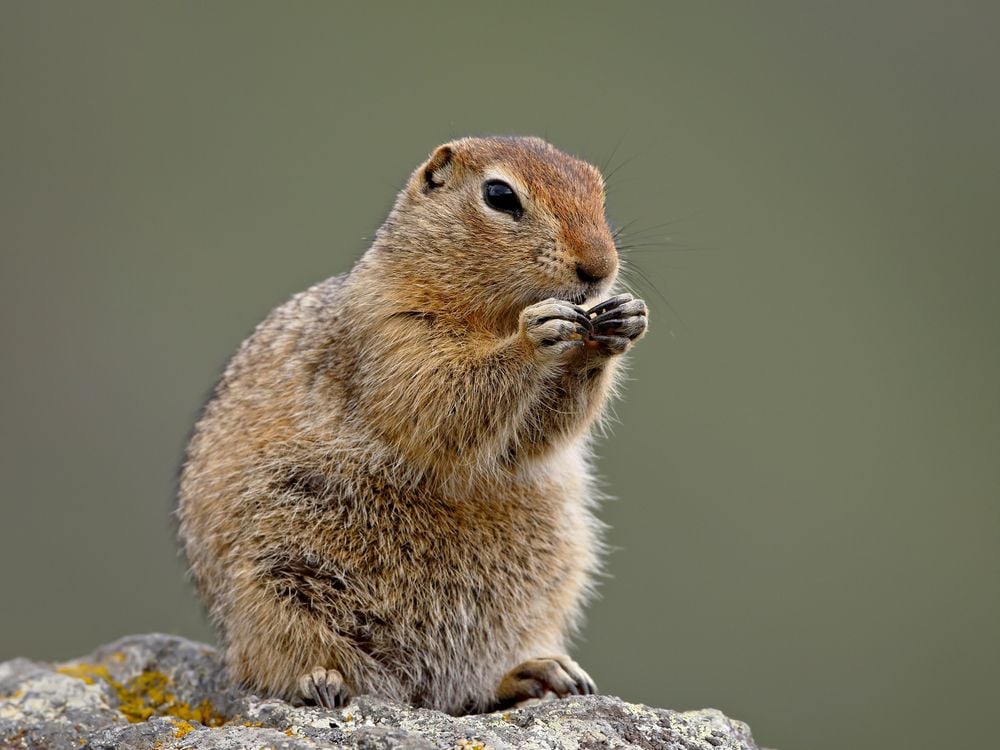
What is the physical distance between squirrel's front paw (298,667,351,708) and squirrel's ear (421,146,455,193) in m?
1.94

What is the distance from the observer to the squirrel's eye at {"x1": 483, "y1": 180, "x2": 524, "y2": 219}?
4906 mm

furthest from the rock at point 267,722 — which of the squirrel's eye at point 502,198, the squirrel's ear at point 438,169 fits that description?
the squirrel's ear at point 438,169

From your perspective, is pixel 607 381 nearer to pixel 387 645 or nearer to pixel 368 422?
pixel 368 422

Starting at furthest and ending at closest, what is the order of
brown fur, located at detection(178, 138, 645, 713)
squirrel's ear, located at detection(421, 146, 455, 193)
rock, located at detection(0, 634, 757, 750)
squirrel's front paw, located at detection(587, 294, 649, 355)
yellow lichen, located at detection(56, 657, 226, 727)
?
squirrel's ear, located at detection(421, 146, 455, 193)
yellow lichen, located at detection(56, 657, 226, 727)
brown fur, located at detection(178, 138, 645, 713)
squirrel's front paw, located at detection(587, 294, 649, 355)
rock, located at detection(0, 634, 757, 750)

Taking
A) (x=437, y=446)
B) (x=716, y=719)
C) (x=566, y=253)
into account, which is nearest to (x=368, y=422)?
(x=437, y=446)

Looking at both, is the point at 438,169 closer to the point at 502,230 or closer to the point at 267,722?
the point at 502,230

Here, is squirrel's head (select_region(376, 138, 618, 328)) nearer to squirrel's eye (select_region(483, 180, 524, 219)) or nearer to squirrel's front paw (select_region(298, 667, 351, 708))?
squirrel's eye (select_region(483, 180, 524, 219))

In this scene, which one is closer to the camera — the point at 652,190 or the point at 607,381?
the point at 607,381

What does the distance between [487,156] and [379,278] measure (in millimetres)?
615

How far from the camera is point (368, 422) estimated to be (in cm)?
488

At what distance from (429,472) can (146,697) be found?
1.37m

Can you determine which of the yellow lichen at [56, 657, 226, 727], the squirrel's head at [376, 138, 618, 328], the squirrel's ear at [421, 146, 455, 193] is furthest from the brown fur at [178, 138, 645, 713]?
the yellow lichen at [56, 657, 226, 727]

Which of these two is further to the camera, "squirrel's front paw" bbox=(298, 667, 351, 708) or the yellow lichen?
the yellow lichen

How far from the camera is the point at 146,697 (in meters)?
5.02
